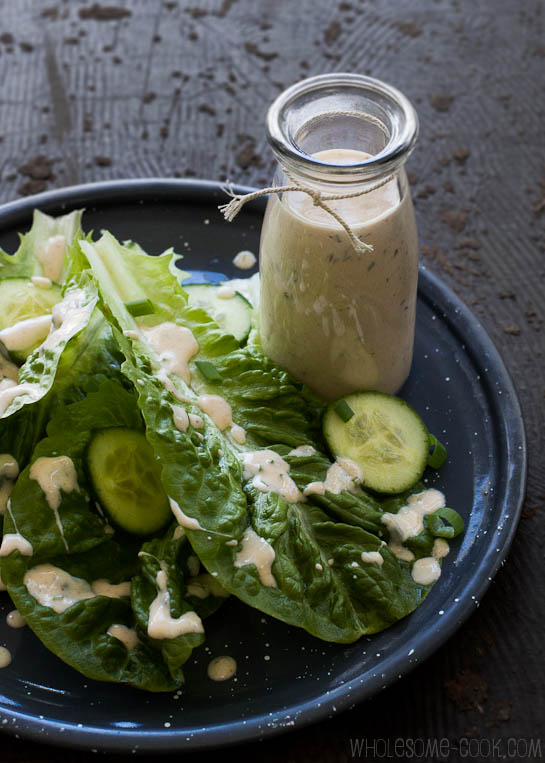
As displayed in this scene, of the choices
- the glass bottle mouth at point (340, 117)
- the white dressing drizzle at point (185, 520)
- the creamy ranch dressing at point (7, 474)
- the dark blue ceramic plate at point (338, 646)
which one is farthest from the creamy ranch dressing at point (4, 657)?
the glass bottle mouth at point (340, 117)

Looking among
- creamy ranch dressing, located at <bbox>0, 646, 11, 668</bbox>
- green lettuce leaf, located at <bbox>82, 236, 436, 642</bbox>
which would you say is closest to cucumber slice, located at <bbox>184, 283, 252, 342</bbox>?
green lettuce leaf, located at <bbox>82, 236, 436, 642</bbox>

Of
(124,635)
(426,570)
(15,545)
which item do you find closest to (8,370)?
(15,545)

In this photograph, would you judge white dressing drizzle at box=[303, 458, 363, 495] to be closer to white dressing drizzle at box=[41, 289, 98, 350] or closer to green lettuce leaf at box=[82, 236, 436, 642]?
green lettuce leaf at box=[82, 236, 436, 642]

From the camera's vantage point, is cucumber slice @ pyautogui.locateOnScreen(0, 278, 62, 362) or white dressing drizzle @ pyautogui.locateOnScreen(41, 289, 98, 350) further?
cucumber slice @ pyautogui.locateOnScreen(0, 278, 62, 362)

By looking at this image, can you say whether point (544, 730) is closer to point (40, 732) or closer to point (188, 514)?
point (188, 514)

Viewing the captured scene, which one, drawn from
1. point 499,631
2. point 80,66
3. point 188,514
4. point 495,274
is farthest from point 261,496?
point 80,66

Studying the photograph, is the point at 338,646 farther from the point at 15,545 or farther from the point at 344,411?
the point at 15,545
